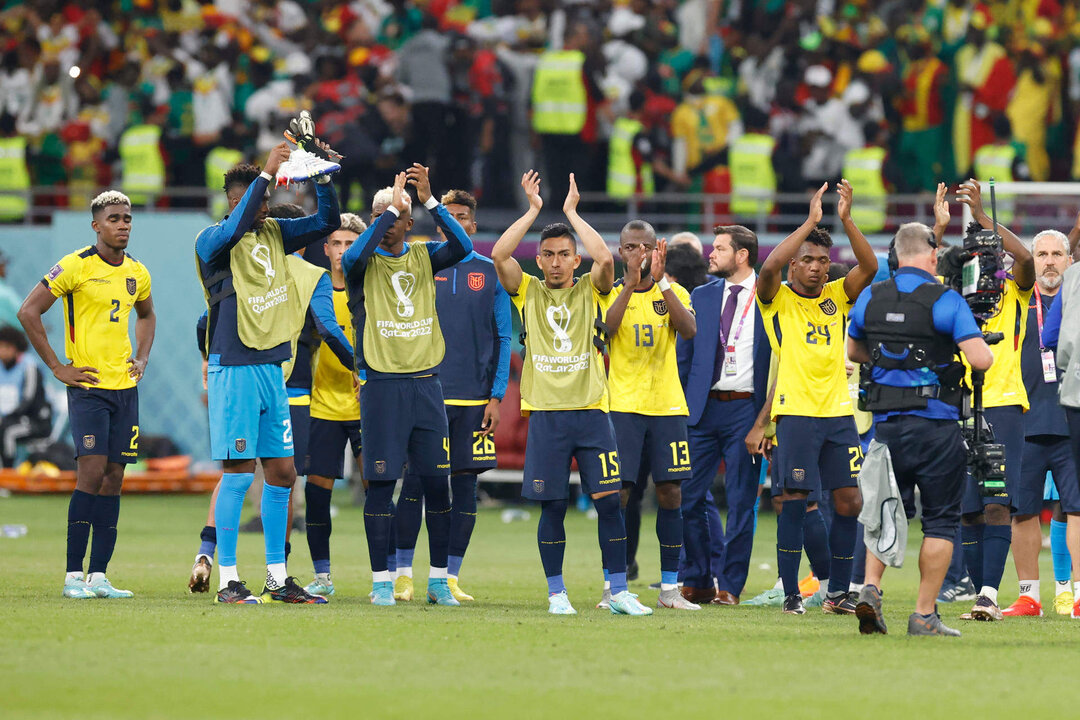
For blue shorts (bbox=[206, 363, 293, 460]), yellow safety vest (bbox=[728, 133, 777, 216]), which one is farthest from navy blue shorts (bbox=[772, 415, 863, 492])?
yellow safety vest (bbox=[728, 133, 777, 216])

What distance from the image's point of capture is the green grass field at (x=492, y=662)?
19.0 ft

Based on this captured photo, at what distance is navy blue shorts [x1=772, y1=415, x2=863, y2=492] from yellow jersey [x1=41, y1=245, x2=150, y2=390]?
13.5ft

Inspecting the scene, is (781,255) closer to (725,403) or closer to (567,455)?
(567,455)

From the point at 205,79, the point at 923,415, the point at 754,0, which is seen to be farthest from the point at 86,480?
the point at 754,0

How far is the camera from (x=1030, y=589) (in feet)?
31.9

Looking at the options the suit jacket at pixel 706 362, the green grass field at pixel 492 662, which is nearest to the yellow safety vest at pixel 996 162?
the suit jacket at pixel 706 362

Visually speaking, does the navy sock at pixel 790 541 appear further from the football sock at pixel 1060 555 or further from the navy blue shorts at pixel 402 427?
the navy blue shorts at pixel 402 427

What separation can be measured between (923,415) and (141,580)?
5.62 metres

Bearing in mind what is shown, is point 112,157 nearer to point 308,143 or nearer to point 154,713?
point 308,143

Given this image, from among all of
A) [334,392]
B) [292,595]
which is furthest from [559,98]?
[292,595]

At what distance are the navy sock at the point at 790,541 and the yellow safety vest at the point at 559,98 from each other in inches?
403

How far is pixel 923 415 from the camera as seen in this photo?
7.81 meters

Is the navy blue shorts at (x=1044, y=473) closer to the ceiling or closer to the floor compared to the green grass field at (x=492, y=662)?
closer to the ceiling

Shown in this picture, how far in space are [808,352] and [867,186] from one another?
998cm
